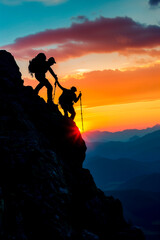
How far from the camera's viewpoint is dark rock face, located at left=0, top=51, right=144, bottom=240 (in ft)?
27.4

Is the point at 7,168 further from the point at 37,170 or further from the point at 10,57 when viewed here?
the point at 10,57

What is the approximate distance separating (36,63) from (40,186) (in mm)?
11233

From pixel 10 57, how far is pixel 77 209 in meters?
20.0

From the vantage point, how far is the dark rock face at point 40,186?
27.4 feet

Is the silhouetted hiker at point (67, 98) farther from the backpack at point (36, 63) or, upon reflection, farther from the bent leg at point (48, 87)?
the backpack at point (36, 63)

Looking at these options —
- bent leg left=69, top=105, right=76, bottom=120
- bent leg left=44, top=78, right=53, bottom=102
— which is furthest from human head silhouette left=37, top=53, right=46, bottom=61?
bent leg left=69, top=105, right=76, bottom=120

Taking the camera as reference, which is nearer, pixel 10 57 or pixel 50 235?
pixel 50 235

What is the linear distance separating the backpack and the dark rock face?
7.22ft

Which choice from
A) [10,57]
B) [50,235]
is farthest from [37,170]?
[10,57]

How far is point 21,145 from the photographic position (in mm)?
11273

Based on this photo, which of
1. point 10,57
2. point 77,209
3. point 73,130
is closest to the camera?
point 77,209

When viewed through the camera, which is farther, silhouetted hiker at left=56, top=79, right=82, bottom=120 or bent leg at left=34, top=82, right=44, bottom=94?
silhouetted hiker at left=56, top=79, right=82, bottom=120

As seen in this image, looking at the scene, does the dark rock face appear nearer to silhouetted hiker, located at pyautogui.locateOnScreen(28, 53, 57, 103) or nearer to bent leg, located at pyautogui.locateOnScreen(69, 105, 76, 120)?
silhouetted hiker, located at pyautogui.locateOnScreen(28, 53, 57, 103)

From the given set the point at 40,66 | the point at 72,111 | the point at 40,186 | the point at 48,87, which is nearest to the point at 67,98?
the point at 72,111
